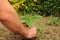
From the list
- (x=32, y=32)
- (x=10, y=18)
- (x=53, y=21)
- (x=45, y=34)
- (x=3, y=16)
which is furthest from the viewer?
(x=53, y=21)

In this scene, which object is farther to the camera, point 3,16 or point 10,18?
point 10,18

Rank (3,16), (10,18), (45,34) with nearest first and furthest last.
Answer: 1. (3,16)
2. (10,18)
3. (45,34)

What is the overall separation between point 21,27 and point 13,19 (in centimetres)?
24

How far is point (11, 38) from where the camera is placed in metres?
3.88

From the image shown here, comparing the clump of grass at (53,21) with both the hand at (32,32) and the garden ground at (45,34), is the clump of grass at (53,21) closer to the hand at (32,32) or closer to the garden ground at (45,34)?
the garden ground at (45,34)

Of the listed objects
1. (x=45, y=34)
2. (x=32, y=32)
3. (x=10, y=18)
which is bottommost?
(x=45, y=34)

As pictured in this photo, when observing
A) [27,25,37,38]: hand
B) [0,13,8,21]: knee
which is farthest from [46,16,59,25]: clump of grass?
[0,13,8,21]: knee

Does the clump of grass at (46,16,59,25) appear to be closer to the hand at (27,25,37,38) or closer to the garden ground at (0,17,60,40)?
the garden ground at (0,17,60,40)

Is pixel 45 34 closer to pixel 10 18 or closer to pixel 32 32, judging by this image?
pixel 32 32

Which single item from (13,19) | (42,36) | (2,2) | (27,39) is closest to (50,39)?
(42,36)

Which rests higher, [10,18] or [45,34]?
[10,18]

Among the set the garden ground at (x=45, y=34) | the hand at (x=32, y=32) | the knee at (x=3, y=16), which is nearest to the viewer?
the knee at (x=3, y=16)

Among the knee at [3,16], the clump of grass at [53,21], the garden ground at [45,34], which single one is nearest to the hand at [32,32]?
the garden ground at [45,34]

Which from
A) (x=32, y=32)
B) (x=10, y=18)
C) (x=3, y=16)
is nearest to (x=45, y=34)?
(x=32, y=32)
